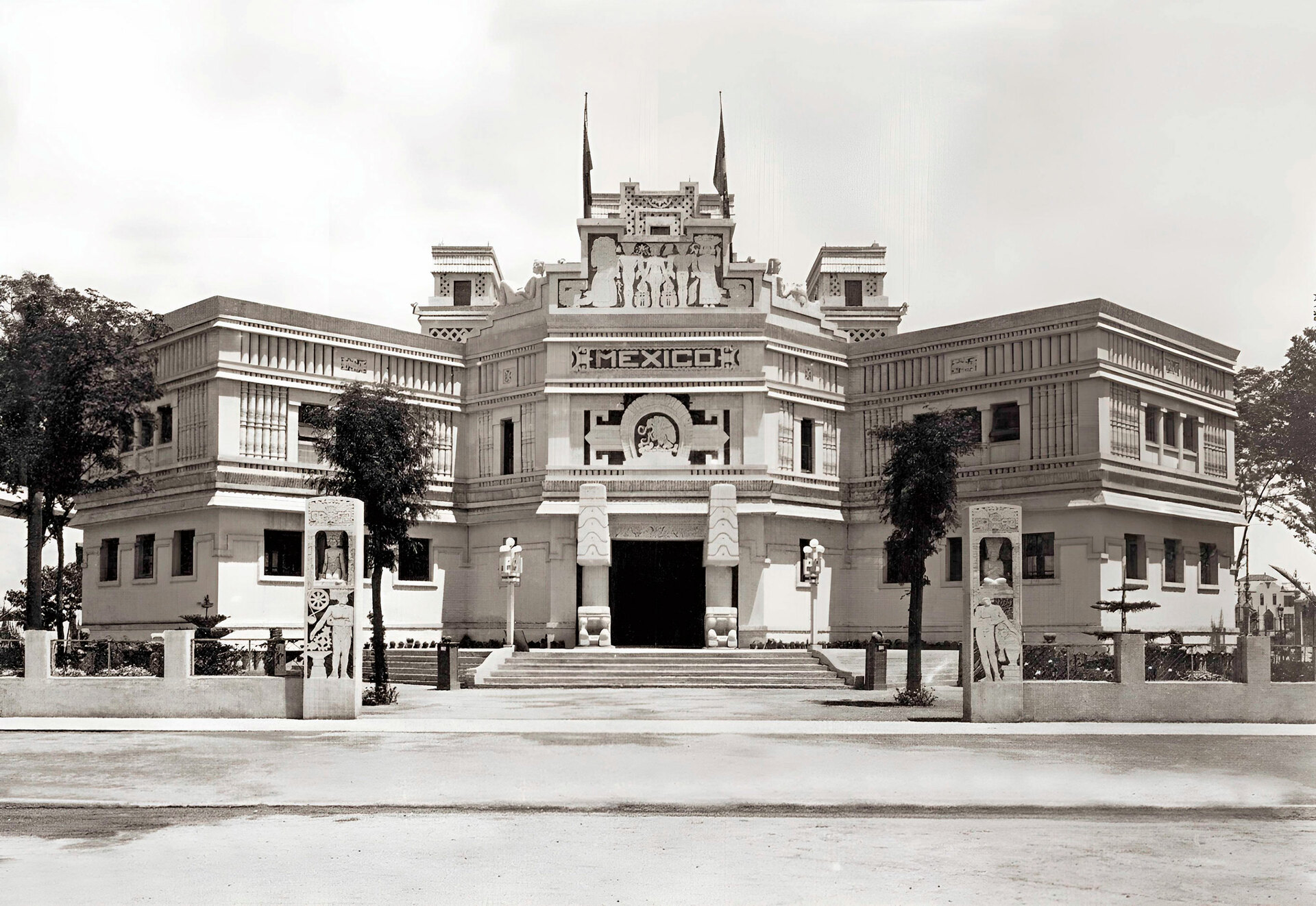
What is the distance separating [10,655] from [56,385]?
729cm

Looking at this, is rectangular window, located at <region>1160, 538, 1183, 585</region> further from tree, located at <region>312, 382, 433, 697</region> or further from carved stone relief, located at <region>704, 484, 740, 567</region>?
Answer: tree, located at <region>312, 382, 433, 697</region>

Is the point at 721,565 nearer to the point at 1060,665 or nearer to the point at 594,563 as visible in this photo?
the point at 594,563

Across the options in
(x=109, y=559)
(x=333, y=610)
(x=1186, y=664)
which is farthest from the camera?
(x=109, y=559)

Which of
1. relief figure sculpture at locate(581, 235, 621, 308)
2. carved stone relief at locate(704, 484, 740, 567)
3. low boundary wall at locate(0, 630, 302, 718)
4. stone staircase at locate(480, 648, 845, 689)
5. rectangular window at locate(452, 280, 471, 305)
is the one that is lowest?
stone staircase at locate(480, 648, 845, 689)

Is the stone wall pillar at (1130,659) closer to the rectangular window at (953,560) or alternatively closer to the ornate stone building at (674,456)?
the ornate stone building at (674,456)

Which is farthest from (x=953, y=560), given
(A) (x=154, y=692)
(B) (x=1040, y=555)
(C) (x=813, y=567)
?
(A) (x=154, y=692)

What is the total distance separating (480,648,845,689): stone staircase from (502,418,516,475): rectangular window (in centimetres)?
794

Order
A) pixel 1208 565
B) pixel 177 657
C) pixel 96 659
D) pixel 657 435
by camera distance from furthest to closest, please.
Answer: pixel 1208 565
pixel 657 435
pixel 96 659
pixel 177 657

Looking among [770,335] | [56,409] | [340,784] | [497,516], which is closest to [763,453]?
[770,335]

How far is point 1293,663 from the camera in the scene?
939 inches

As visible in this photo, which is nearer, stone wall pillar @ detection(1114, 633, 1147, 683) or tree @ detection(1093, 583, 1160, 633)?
stone wall pillar @ detection(1114, 633, 1147, 683)

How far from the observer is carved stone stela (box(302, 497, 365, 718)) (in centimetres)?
2262

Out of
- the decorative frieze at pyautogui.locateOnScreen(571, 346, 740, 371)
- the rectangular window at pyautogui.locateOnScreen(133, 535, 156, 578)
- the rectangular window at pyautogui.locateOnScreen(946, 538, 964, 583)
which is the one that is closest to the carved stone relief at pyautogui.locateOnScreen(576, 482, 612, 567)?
the decorative frieze at pyautogui.locateOnScreen(571, 346, 740, 371)

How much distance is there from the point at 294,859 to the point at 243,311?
2860 cm
